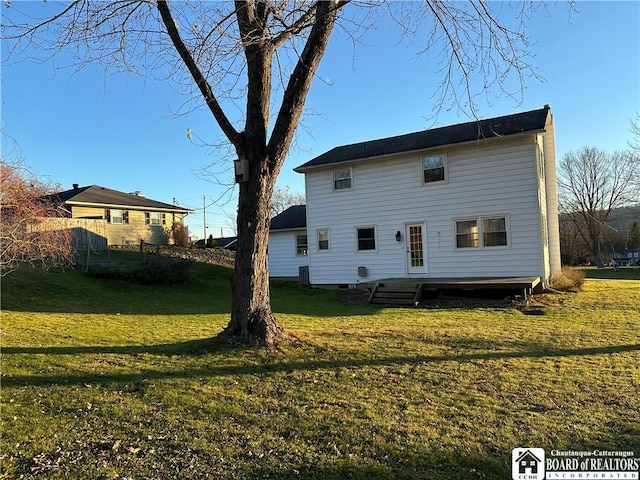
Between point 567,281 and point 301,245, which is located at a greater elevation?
point 301,245

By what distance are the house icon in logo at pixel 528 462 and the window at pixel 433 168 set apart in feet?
45.3

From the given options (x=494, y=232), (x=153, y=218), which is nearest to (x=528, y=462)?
(x=494, y=232)

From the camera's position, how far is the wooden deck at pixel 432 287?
44.0 feet

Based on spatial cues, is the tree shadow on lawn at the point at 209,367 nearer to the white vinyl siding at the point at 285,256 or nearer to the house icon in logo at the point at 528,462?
the house icon in logo at the point at 528,462

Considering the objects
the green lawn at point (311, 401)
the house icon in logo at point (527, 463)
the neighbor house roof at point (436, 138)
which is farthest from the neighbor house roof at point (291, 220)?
the house icon in logo at point (527, 463)

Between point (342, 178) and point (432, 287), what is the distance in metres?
6.34

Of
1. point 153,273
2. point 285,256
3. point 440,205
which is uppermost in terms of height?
point 440,205

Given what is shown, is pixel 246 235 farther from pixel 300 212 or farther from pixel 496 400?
pixel 300 212

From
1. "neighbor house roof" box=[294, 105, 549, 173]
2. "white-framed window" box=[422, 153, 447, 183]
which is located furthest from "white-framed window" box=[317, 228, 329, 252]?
"white-framed window" box=[422, 153, 447, 183]

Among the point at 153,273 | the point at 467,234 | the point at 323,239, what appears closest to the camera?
the point at 467,234

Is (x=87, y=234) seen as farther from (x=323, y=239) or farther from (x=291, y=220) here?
(x=323, y=239)

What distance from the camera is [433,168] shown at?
1656 centimetres

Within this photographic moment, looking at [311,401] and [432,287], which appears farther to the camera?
[432,287]

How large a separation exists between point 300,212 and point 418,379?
20.1m
